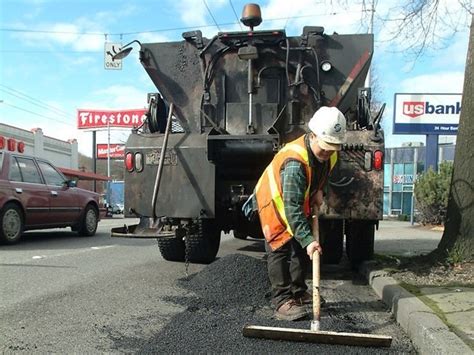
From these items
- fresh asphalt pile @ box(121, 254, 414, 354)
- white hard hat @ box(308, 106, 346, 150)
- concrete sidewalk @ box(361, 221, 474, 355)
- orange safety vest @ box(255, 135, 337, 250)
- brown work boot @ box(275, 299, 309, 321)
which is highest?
white hard hat @ box(308, 106, 346, 150)

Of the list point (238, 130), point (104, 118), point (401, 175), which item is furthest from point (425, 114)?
point (104, 118)

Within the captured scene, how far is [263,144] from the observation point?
6.22 meters

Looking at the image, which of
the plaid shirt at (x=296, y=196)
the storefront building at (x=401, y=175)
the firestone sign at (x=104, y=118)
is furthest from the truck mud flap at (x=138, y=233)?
the firestone sign at (x=104, y=118)

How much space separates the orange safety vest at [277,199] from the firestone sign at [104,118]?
43.2m

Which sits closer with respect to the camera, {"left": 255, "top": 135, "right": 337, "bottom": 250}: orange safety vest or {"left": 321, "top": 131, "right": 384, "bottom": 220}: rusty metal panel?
{"left": 255, "top": 135, "right": 337, "bottom": 250}: orange safety vest

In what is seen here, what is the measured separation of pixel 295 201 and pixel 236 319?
1.12 m

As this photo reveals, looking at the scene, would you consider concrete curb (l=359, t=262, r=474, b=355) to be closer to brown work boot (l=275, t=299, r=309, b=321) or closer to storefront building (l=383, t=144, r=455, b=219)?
brown work boot (l=275, t=299, r=309, b=321)

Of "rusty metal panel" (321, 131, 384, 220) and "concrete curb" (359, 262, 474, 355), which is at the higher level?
"rusty metal panel" (321, 131, 384, 220)

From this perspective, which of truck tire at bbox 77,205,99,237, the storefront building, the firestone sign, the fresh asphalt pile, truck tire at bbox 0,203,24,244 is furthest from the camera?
the firestone sign

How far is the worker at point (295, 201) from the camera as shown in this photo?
4.21 m

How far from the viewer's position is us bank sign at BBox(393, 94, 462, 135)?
77.3ft

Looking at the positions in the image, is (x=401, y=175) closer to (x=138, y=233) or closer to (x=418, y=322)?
(x=138, y=233)

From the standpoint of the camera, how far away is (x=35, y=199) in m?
9.86

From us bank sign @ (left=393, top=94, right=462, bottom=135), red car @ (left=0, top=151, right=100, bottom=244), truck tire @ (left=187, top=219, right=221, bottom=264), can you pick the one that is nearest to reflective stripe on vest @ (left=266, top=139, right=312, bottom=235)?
truck tire @ (left=187, top=219, right=221, bottom=264)
